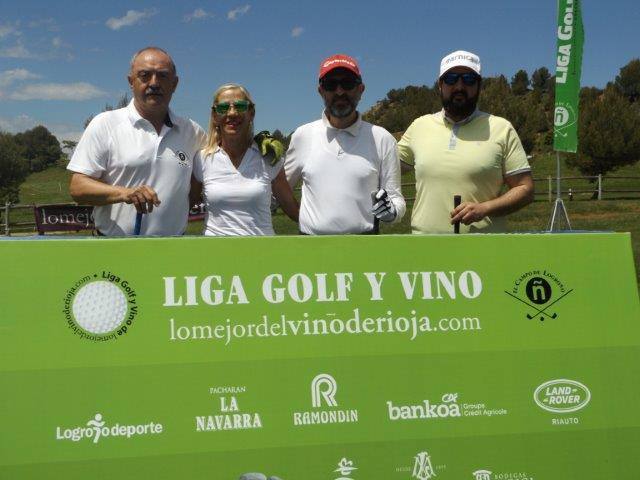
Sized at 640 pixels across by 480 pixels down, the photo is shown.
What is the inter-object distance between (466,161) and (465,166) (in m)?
0.03

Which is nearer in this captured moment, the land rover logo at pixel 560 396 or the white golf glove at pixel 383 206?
the land rover logo at pixel 560 396

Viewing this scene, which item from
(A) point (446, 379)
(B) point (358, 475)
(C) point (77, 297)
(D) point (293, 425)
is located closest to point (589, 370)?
(A) point (446, 379)

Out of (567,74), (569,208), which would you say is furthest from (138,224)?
(569,208)

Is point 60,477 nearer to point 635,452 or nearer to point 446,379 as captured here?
point 446,379

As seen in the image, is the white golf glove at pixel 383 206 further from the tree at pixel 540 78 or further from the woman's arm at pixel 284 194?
the tree at pixel 540 78

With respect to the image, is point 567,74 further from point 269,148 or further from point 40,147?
point 40,147

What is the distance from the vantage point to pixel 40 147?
87062mm

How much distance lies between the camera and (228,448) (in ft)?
8.66

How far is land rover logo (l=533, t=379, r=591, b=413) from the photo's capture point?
281cm

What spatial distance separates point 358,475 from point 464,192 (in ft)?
5.90

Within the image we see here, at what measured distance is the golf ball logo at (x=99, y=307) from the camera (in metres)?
2.64

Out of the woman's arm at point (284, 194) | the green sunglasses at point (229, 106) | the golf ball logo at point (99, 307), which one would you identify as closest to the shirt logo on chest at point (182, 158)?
the green sunglasses at point (229, 106)

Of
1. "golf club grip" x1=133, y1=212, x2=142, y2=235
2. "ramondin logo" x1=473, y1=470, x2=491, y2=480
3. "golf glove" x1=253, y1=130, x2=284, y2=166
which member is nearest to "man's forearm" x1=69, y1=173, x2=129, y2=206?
"golf club grip" x1=133, y1=212, x2=142, y2=235

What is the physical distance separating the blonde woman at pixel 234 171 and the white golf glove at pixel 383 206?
629 millimetres
